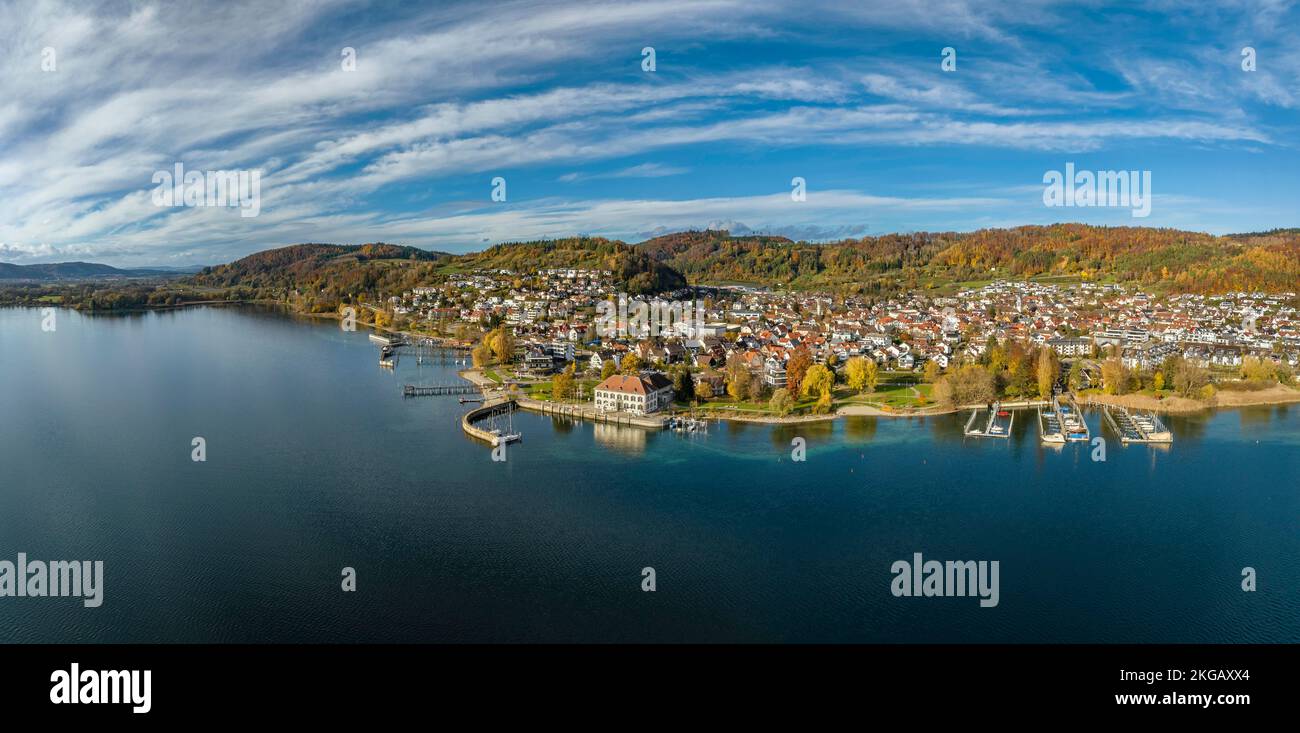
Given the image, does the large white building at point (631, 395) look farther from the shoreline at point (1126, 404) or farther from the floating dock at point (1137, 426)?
the floating dock at point (1137, 426)

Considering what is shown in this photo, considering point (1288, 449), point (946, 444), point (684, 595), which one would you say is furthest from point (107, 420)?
point (1288, 449)

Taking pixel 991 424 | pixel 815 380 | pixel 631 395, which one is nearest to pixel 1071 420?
pixel 991 424

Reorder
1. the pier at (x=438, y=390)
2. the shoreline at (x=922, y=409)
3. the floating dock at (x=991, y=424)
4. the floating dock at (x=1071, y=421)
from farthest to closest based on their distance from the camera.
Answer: the pier at (x=438, y=390), the shoreline at (x=922, y=409), the floating dock at (x=991, y=424), the floating dock at (x=1071, y=421)

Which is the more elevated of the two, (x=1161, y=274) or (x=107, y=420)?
(x=1161, y=274)

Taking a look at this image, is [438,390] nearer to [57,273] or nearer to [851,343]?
[851,343]

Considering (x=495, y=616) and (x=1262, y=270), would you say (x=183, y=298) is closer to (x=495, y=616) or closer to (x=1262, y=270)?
(x=495, y=616)

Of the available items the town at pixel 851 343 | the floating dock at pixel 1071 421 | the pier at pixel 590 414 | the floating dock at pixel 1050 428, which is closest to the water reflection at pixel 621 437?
the pier at pixel 590 414
